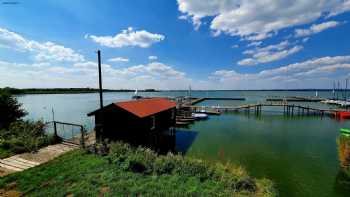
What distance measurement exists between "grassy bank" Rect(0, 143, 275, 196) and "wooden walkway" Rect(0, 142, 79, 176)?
3.09 feet

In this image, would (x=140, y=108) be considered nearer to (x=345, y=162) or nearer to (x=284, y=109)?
(x=345, y=162)

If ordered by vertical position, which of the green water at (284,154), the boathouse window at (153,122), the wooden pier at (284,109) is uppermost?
the boathouse window at (153,122)

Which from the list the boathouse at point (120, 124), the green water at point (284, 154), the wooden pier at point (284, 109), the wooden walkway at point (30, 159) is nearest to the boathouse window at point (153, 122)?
the boathouse at point (120, 124)

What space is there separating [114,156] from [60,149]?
5011 millimetres

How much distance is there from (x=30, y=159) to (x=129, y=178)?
Answer: 718 centimetres

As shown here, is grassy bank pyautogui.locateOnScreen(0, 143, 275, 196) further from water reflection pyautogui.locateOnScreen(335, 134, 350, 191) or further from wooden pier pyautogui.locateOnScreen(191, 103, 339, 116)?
wooden pier pyautogui.locateOnScreen(191, 103, 339, 116)

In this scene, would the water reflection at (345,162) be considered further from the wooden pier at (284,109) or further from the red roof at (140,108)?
the wooden pier at (284,109)

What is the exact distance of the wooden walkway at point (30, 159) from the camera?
9.81 metres

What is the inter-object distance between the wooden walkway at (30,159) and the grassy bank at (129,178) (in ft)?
3.09

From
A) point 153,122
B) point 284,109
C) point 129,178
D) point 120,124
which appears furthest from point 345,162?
point 284,109

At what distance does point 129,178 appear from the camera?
29.0 feet

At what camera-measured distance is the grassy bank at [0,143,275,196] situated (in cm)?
771

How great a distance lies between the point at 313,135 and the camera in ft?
80.5

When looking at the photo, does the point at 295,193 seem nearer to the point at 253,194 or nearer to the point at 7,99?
the point at 253,194
